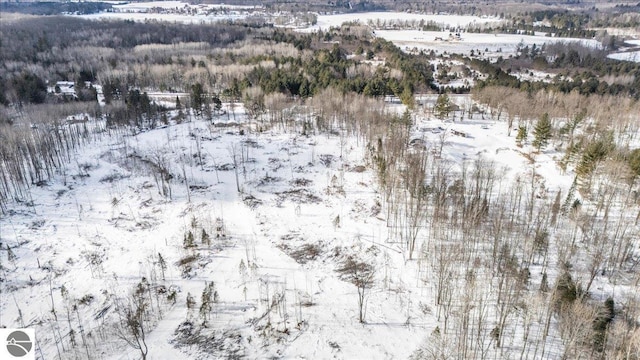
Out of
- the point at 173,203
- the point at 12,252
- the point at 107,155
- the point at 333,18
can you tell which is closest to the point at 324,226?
the point at 173,203

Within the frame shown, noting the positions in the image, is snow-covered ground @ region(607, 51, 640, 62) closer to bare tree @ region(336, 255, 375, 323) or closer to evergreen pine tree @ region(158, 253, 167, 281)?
bare tree @ region(336, 255, 375, 323)

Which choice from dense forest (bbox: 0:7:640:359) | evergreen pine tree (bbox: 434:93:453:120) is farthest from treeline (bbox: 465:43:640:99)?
evergreen pine tree (bbox: 434:93:453:120)

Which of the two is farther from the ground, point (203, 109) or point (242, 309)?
point (203, 109)

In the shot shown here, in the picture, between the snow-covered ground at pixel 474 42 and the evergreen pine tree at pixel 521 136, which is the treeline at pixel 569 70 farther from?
the evergreen pine tree at pixel 521 136

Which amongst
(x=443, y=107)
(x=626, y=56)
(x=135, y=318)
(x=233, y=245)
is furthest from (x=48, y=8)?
(x=626, y=56)

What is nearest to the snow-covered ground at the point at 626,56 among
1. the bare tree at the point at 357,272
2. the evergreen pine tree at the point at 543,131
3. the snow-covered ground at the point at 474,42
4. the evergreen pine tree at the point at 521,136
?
the snow-covered ground at the point at 474,42

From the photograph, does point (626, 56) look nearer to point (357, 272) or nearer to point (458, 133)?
point (458, 133)

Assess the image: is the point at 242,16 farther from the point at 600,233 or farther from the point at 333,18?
the point at 600,233

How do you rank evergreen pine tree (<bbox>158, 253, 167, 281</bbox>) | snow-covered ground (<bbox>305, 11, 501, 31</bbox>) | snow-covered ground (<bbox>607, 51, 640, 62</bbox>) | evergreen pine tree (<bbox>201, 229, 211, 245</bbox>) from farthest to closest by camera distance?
snow-covered ground (<bbox>305, 11, 501, 31</bbox>) < snow-covered ground (<bbox>607, 51, 640, 62</bbox>) < evergreen pine tree (<bbox>201, 229, 211, 245</bbox>) < evergreen pine tree (<bbox>158, 253, 167, 281</bbox>)
